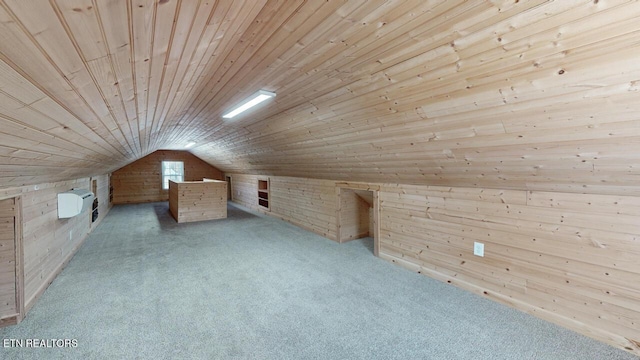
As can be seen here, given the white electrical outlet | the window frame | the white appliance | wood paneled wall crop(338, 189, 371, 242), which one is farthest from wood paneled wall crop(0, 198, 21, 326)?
the window frame

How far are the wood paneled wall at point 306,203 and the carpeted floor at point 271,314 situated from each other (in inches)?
44.9

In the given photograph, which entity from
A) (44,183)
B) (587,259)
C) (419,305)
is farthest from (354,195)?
(44,183)

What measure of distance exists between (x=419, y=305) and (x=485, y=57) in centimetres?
226

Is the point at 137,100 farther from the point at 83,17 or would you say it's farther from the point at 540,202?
the point at 540,202

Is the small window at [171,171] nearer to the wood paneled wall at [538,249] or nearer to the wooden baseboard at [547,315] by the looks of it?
the wood paneled wall at [538,249]

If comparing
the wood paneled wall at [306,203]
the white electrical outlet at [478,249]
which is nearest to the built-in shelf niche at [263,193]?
the wood paneled wall at [306,203]

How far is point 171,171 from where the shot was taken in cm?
1089

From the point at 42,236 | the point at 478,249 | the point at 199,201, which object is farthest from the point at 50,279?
the point at 478,249

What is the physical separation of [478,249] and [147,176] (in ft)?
37.0

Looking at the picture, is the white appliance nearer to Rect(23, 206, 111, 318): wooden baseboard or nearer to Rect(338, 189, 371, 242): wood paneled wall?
Rect(23, 206, 111, 318): wooden baseboard

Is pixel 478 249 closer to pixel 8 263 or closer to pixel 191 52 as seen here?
pixel 191 52

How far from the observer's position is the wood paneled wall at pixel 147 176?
991 centimetres

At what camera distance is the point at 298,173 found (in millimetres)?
5730

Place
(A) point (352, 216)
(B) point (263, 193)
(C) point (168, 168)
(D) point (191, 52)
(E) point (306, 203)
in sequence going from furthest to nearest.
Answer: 1. (C) point (168, 168)
2. (B) point (263, 193)
3. (E) point (306, 203)
4. (A) point (352, 216)
5. (D) point (191, 52)
